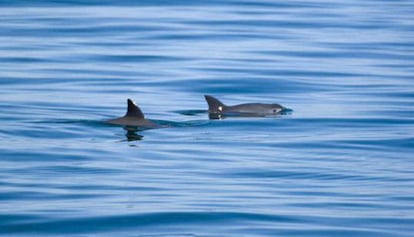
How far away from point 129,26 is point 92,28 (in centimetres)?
114

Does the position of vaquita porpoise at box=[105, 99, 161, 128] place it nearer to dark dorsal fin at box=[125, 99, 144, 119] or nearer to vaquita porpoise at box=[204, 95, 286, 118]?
dark dorsal fin at box=[125, 99, 144, 119]

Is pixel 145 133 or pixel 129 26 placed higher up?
pixel 129 26

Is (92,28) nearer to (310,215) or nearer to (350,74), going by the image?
(350,74)

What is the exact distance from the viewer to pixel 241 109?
21.6m

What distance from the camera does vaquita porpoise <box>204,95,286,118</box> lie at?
840 inches

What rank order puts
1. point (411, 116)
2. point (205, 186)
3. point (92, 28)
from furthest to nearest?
1. point (92, 28)
2. point (411, 116)
3. point (205, 186)

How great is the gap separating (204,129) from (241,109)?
183cm

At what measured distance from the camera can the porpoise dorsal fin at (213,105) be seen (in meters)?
21.3

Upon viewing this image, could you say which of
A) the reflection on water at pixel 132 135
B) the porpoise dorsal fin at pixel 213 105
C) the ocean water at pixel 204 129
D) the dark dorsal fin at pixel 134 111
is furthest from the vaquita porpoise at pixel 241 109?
the reflection on water at pixel 132 135

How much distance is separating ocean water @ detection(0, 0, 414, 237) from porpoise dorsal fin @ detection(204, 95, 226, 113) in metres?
0.21

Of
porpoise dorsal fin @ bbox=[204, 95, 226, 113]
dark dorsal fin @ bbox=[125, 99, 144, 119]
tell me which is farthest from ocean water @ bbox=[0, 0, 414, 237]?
dark dorsal fin @ bbox=[125, 99, 144, 119]

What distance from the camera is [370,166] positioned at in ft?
54.2

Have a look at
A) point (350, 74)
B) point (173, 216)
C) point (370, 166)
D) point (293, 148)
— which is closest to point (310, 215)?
point (173, 216)

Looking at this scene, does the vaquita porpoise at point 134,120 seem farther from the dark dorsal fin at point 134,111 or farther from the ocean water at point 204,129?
the ocean water at point 204,129
